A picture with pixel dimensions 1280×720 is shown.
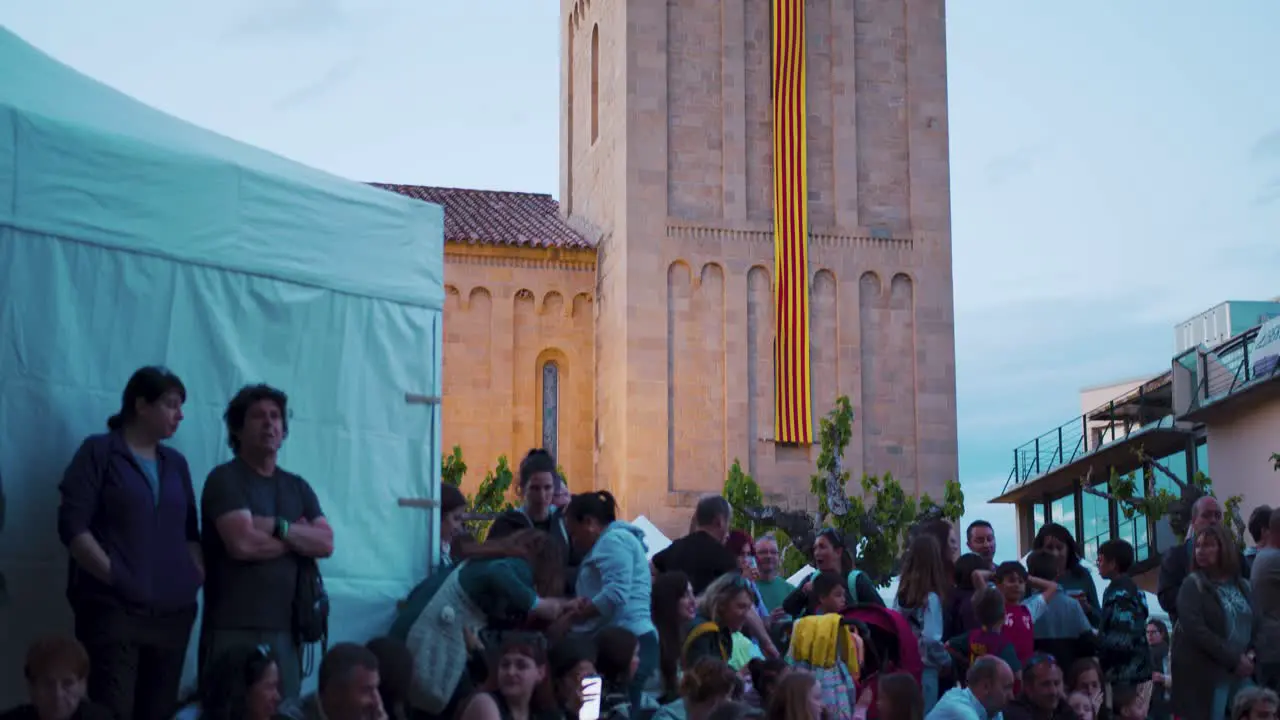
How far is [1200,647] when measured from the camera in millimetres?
11445

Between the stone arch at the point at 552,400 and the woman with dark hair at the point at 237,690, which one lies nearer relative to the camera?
the woman with dark hair at the point at 237,690

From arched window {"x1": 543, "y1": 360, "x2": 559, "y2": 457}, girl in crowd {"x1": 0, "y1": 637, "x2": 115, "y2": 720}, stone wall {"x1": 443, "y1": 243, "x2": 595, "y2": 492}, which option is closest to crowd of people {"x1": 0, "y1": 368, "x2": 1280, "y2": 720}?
girl in crowd {"x1": 0, "y1": 637, "x2": 115, "y2": 720}

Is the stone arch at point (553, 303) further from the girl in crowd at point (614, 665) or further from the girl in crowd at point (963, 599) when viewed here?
the girl in crowd at point (614, 665)

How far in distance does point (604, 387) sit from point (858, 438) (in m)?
4.98

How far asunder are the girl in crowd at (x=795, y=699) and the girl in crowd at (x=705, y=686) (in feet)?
0.82

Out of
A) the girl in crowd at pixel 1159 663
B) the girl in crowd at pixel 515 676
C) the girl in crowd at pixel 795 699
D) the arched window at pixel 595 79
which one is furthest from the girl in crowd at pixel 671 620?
the arched window at pixel 595 79

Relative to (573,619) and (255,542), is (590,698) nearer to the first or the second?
(573,619)

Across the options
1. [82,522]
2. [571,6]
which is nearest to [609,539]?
[82,522]

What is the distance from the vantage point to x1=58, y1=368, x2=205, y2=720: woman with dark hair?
24.8ft

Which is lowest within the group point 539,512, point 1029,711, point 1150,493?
point 1029,711

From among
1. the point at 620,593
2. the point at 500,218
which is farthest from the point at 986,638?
the point at 500,218

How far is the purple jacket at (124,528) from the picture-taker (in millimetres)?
A: 7574

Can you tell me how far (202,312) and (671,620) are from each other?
3.05 meters

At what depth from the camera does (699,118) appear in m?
33.7
